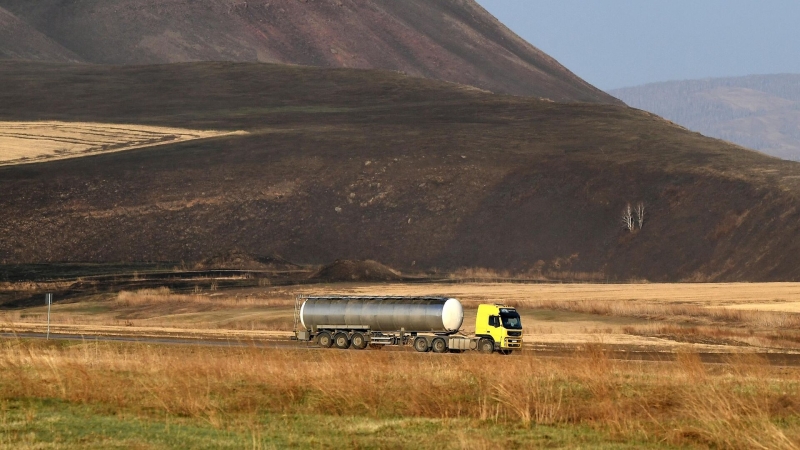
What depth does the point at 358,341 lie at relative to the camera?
5178 cm

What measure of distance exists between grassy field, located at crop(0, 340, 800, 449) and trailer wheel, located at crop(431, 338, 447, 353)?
16.1 metres

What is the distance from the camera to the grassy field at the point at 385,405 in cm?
1969

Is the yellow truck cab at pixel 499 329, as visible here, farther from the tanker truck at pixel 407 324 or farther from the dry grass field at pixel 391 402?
the dry grass field at pixel 391 402

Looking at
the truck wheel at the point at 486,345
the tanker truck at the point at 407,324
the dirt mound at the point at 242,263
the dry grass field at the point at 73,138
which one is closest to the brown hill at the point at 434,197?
the dry grass field at the point at 73,138

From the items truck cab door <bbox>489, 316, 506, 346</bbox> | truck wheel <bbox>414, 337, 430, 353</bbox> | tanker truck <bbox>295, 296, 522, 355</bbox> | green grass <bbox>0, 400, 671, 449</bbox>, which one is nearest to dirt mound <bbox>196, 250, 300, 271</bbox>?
tanker truck <bbox>295, 296, 522, 355</bbox>

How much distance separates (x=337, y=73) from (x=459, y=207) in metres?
76.6

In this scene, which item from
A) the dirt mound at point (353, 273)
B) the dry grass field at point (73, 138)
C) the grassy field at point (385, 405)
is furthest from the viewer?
the dry grass field at point (73, 138)

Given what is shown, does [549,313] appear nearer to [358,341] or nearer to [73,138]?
[358,341]

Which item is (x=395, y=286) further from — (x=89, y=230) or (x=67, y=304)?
(x=89, y=230)

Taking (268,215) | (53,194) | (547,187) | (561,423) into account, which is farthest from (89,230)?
(561,423)

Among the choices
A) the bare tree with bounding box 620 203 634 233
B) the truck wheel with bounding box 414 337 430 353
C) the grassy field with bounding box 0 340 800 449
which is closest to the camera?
the grassy field with bounding box 0 340 800 449

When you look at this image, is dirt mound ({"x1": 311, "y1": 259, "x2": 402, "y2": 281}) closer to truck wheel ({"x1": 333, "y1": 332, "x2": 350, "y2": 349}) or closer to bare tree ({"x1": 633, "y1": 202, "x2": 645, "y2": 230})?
bare tree ({"x1": 633, "y1": 202, "x2": 645, "y2": 230})

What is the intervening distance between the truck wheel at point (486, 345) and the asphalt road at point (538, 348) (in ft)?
5.00

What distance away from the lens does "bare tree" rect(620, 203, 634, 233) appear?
11450cm
